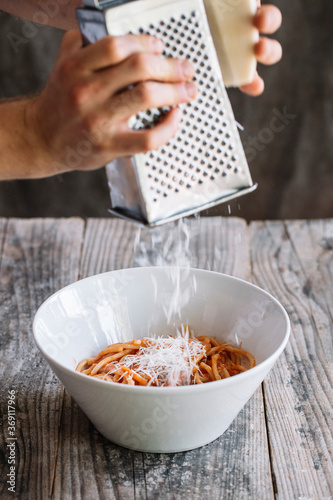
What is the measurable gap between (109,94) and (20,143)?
238 mm

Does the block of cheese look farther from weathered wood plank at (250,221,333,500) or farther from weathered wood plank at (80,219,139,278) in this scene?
weathered wood plank at (80,219,139,278)

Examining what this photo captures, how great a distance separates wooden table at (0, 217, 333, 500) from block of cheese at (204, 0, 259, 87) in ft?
2.03

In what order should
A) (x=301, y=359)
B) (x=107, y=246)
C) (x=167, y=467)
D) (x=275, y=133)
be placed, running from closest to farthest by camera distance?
(x=167, y=467)
(x=301, y=359)
(x=107, y=246)
(x=275, y=133)

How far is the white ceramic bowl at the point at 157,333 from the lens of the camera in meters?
0.92

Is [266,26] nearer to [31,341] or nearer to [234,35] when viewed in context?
[234,35]

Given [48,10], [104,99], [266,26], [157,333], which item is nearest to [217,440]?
[157,333]

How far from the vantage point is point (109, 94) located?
2.74 feet

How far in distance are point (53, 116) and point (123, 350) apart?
51 centimetres

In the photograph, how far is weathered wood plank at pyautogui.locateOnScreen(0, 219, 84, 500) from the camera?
0.98 metres

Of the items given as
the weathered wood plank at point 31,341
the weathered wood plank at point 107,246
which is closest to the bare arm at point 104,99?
the weathered wood plank at point 31,341

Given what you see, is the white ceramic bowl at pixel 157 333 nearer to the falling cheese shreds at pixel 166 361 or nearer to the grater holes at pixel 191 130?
the falling cheese shreds at pixel 166 361

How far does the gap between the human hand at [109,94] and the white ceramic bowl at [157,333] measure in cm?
35

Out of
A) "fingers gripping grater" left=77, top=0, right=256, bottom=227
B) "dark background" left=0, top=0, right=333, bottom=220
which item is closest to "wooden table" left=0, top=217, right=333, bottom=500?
"fingers gripping grater" left=77, top=0, right=256, bottom=227

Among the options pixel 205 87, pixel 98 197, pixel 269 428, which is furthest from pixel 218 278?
pixel 98 197
